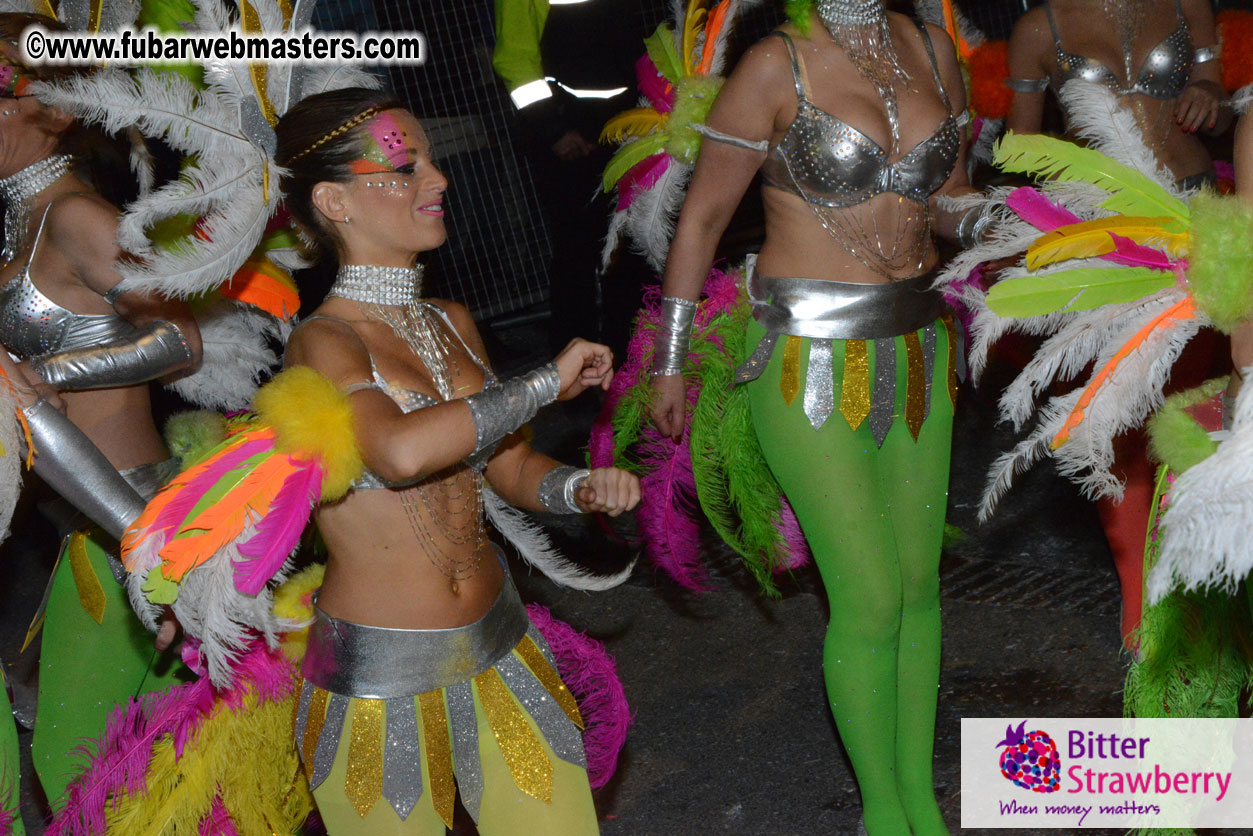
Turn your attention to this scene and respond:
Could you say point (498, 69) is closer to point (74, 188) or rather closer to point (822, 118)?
point (74, 188)

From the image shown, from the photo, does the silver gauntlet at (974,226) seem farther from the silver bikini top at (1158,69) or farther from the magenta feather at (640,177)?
the silver bikini top at (1158,69)

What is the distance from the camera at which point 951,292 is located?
2.61 m

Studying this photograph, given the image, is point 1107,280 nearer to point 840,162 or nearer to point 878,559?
point 840,162

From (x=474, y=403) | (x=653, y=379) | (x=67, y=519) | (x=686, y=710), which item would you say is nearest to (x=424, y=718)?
(x=474, y=403)

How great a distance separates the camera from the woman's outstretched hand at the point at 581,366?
6.98 ft

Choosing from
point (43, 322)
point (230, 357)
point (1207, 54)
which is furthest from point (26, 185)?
point (1207, 54)

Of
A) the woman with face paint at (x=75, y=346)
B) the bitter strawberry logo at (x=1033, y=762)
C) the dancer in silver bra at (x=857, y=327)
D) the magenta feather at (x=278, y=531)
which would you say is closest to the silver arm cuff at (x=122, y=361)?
the woman with face paint at (x=75, y=346)

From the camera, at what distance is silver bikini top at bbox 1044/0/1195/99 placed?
3.43 m

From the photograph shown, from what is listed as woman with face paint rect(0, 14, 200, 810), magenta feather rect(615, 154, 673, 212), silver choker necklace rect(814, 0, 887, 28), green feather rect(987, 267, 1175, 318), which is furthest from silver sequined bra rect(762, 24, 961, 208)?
woman with face paint rect(0, 14, 200, 810)

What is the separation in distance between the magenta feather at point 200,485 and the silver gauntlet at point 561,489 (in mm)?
550

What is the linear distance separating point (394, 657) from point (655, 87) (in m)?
1.73

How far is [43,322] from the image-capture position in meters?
2.80

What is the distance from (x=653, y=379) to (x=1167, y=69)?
1868 millimetres

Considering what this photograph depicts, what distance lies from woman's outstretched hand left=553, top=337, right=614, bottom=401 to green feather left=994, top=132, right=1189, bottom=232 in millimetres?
796
